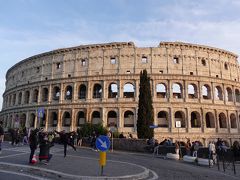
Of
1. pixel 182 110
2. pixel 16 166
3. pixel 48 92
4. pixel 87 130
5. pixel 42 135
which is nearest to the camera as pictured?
pixel 16 166

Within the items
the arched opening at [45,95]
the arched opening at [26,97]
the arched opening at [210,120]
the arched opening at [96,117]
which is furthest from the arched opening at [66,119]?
the arched opening at [210,120]

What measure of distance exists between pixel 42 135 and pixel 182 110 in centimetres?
2883

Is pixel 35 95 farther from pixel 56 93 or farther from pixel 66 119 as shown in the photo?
pixel 66 119

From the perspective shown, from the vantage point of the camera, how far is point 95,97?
133 ft

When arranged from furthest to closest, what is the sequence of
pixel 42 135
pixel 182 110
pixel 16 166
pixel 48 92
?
1. pixel 48 92
2. pixel 182 110
3. pixel 42 135
4. pixel 16 166

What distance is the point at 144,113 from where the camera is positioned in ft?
90.6

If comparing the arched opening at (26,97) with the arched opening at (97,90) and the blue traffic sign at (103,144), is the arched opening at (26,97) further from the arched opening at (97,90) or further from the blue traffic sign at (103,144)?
the blue traffic sign at (103,144)

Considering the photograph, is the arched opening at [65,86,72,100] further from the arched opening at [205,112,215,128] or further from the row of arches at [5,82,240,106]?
the arched opening at [205,112,215,128]

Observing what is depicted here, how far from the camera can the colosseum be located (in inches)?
1446

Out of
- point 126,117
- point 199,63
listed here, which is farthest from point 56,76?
point 199,63

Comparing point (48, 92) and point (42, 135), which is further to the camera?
point (48, 92)

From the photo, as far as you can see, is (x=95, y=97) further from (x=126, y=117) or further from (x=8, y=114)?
(x=8, y=114)


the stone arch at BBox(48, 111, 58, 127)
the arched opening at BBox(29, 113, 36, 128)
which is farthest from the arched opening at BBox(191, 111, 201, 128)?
the arched opening at BBox(29, 113, 36, 128)

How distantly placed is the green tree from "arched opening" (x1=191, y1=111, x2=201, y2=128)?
12990 millimetres
